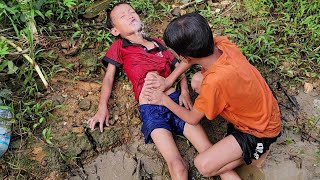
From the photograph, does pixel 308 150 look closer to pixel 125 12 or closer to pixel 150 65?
pixel 150 65

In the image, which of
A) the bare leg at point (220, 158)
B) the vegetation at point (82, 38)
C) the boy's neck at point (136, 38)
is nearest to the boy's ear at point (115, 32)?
the boy's neck at point (136, 38)

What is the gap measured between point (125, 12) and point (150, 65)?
0.55 m

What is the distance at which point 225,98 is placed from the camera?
2.53m

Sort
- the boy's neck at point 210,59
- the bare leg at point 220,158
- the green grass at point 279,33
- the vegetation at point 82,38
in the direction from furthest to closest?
the green grass at point 279,33, the vegetation at point 82,38, the bare leg at point 220,158, the boy's neck at point 210,59

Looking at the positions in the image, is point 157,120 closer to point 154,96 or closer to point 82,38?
point 154,96

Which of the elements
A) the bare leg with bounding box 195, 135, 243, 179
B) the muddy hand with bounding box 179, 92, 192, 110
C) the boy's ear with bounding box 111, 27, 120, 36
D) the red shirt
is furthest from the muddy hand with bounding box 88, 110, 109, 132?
the bare leg with bounding box 195, 135, 243, 179

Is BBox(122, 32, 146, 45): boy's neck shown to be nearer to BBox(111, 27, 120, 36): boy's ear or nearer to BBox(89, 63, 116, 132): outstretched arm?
BBox(111, 27, 120, 36): boy's ear

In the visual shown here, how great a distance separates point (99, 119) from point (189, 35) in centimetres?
117

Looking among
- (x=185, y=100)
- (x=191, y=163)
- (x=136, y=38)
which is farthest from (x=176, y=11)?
(x=191, y=163)

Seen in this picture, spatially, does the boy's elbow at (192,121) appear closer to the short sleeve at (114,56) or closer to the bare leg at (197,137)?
the bare leg at (197,137)

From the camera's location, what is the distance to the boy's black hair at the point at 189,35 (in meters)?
2.42

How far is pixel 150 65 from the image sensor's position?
10.7 ft

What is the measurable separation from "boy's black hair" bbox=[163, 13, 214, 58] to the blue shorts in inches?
28.4

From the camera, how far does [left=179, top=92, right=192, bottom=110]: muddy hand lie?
314cm
